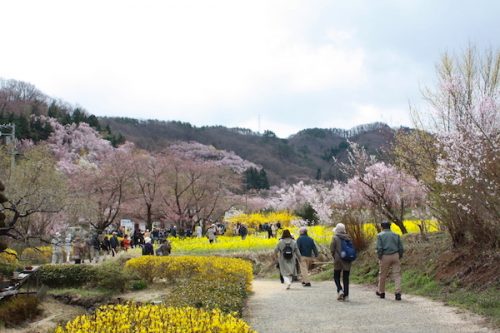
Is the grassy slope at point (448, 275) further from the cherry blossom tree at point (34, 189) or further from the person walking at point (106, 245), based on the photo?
the person walking at point (106, 245)

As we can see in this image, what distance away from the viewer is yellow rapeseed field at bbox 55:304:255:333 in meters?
4.87

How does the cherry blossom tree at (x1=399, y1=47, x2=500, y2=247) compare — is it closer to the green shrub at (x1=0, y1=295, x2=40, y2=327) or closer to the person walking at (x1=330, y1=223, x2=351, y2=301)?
the person walking at (x1=330, y1=223, x2=351, y2=301)

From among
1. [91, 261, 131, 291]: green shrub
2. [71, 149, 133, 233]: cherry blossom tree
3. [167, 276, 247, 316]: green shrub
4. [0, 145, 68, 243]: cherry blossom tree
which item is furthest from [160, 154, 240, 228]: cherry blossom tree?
[167, 276, 247, 316]: green shrub

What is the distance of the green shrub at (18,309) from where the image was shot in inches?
487

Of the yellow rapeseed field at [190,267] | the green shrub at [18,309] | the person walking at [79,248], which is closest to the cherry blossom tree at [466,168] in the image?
the yellow rapeseed field at [190,267]

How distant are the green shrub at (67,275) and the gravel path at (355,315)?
7.40 meters

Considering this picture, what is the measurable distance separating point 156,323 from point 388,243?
20.0 ft

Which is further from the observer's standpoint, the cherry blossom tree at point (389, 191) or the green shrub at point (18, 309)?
the cherry blossom tree at point (389, 191)

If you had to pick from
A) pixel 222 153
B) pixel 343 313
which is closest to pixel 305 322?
pixel 343 313

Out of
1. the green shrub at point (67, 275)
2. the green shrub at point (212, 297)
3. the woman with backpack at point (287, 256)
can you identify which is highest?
the woman with backpack at point (287, 256)

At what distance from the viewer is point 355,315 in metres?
8.41

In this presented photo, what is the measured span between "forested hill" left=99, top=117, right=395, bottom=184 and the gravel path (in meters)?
70.9

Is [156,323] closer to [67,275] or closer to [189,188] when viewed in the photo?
[67,275]

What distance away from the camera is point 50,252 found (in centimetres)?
2588
